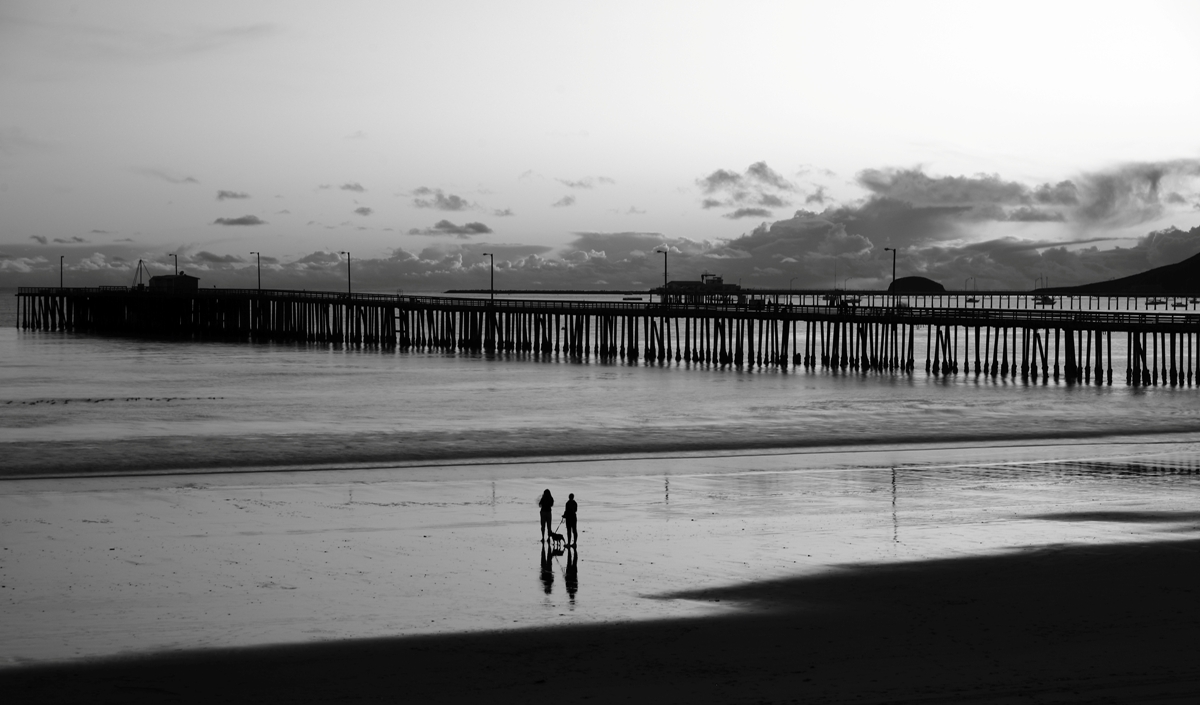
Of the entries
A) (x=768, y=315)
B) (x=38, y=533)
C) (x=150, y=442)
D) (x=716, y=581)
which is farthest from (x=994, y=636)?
(x=768, y=315)

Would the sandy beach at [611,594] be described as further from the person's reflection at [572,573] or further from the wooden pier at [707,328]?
the wooden pier at [707,328]

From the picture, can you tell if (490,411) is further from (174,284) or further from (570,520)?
(174,284)

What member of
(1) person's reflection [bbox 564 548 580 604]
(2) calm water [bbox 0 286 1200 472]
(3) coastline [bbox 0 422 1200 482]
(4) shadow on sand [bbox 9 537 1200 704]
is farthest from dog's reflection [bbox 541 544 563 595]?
(2) calm water [bbox 0 286 1200 472]

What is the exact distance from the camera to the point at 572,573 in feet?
40.5

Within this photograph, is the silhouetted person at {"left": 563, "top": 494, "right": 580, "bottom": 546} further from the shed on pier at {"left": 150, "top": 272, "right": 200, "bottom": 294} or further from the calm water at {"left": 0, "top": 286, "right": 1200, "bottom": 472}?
the shed on pier at {"left": 150, "top": 272, "right": 200, "bottom": 294}

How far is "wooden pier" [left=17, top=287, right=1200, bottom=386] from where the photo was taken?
48.8m

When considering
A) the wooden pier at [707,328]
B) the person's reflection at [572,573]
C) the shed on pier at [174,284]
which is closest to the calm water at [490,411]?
the wooden pier at [707,328]

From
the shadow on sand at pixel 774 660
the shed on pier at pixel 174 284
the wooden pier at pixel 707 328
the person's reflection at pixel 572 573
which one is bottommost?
the shadow on sand at pixel 774 660

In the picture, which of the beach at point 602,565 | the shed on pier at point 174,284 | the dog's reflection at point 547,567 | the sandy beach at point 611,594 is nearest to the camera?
the sandy beach at point 611,594

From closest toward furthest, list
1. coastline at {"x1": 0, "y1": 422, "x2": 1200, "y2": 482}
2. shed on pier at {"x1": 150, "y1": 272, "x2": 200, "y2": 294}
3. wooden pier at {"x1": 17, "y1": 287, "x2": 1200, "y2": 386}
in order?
coastline at {"x1": 0, "y1": 422, "x2": 1200, "y2": 482} → wooden pier at {"x1": 17, "y1": 287, "x2": 1200, "y2": 386} → shed on pier at {"x1": 150, "y1": 272, "x2": 200, "y2": 294}

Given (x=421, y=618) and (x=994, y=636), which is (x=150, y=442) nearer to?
(x=421, y=618)

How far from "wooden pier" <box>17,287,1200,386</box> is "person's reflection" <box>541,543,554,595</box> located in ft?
116

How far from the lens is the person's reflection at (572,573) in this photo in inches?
457

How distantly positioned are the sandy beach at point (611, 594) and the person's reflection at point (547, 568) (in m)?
0.05
